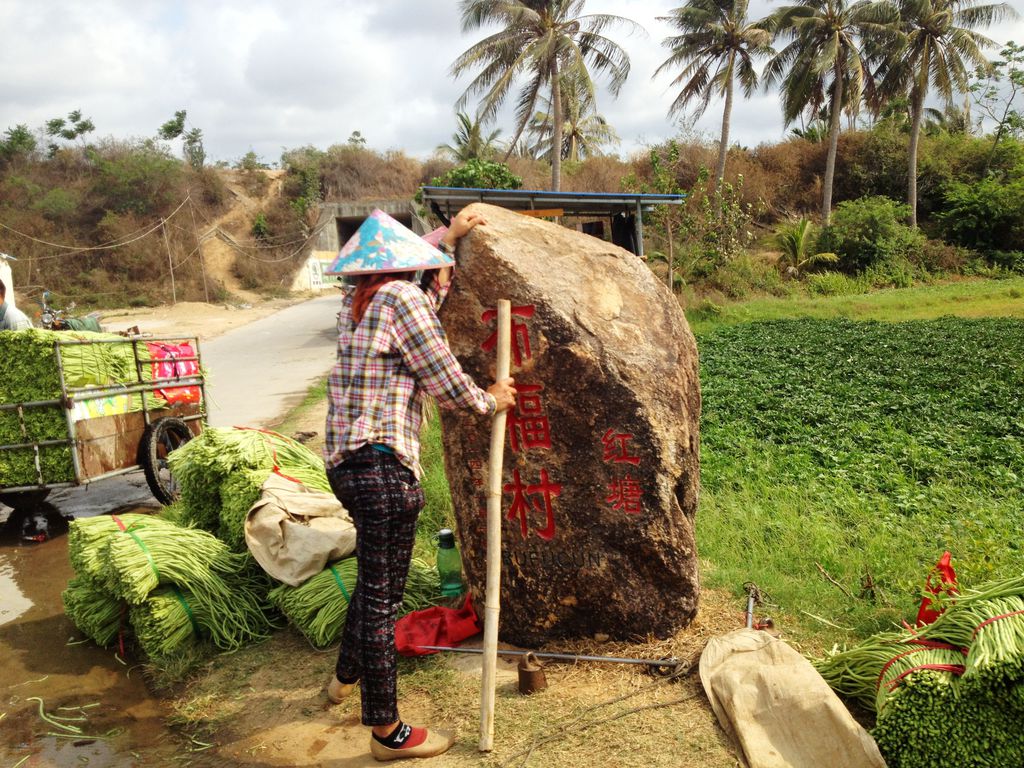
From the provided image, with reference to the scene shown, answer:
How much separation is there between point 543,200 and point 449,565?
650 centimetres

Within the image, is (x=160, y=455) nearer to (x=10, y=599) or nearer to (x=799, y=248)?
(x=10, y=599)

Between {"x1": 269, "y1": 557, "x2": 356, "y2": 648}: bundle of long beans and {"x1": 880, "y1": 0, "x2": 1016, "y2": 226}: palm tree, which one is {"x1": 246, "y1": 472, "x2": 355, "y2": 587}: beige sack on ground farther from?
{"x1": 880, "y1": 0, "x2": 1016, "y2": 226}: palm tree

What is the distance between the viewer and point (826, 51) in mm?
24906

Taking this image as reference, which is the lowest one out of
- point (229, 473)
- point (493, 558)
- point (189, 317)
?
point (189, 317)

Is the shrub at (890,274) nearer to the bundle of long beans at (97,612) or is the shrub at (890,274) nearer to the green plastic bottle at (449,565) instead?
the green plastic bottle at (449,565)

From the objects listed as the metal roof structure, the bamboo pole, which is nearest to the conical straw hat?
the bamboo pole

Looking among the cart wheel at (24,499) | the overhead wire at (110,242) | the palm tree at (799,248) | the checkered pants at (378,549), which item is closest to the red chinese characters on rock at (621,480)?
the checkered pants at (378,549)

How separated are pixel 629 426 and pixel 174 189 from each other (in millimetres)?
35267

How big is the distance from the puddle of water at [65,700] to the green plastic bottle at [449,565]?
154cm

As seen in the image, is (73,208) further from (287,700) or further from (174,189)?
(287,700)

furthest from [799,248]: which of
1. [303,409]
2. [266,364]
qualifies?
[303,409]

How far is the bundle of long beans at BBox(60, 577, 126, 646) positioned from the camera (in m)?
4.28

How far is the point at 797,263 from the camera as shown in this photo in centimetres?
2511

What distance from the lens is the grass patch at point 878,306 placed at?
1798cm
